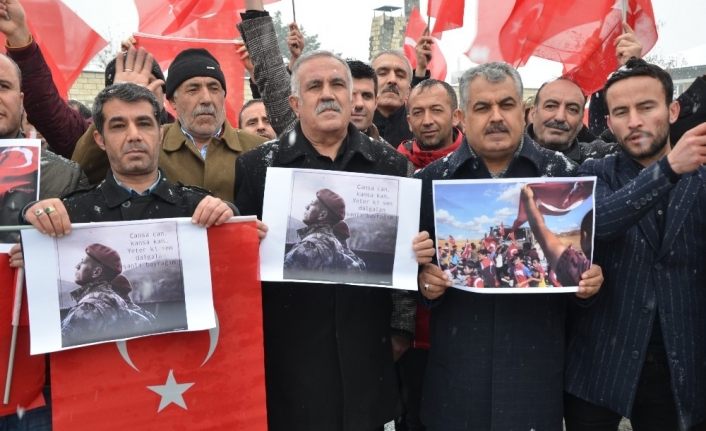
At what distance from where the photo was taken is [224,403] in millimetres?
2889

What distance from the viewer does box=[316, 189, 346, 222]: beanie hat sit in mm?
2945

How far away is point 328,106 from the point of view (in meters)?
3.16

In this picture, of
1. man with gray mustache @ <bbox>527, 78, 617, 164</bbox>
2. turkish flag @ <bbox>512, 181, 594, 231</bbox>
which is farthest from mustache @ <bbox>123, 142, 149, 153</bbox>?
man with gray mustache @ <bbox>527, 78, 617, 164</bbox>

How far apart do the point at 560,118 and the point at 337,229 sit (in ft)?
7.99

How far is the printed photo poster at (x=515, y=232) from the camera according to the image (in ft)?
9.35

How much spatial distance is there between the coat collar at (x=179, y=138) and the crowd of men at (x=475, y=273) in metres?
0.45

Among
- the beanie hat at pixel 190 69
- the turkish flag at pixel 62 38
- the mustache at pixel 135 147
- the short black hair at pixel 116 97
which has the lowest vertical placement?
the mustache at pixel 135 147

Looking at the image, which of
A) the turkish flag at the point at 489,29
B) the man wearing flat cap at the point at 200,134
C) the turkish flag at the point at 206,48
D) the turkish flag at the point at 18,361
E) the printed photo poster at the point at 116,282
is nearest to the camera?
the printed photo poster at the point at 116,282

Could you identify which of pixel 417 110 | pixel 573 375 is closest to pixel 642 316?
pixel 573 375

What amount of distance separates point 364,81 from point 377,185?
184 centimetres

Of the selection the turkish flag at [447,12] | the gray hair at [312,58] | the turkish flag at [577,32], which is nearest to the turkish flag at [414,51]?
the turkish flag at [447,12]

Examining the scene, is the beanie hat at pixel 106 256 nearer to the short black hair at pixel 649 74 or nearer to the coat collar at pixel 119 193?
the coat collar at pixel 119 193

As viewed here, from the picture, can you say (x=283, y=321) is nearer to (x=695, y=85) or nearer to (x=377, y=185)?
(x=377, y=185)

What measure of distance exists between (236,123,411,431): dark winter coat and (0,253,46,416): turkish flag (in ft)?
3.11
